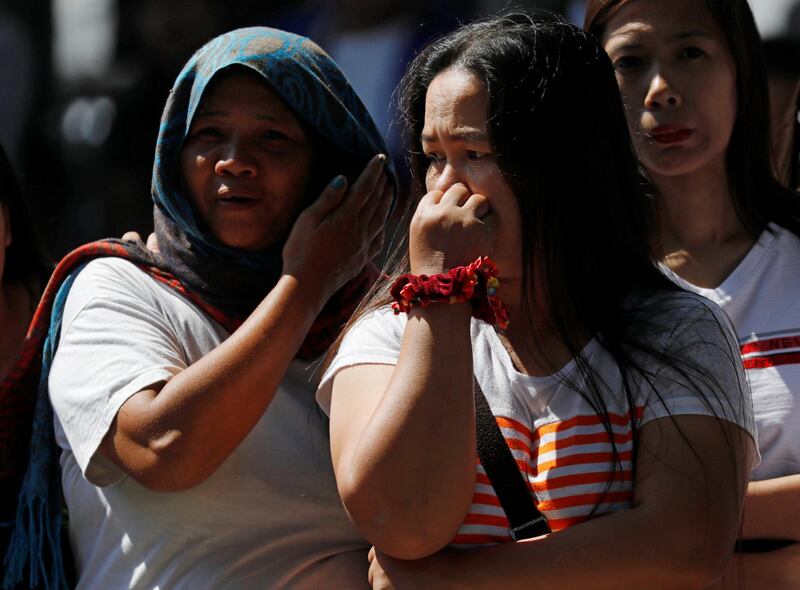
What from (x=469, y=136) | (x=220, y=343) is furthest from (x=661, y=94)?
(x=220, y=343)

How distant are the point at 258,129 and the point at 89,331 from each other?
62 centimetres

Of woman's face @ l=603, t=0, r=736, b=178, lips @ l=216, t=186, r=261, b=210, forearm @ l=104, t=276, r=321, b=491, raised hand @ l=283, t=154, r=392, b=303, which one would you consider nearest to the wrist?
raised hand @ l=283, t=154, r=392, b=303

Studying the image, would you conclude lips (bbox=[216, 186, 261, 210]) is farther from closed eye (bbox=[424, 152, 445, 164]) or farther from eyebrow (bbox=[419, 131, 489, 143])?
eyebrow (bbox=[419, 131, 489, 143])

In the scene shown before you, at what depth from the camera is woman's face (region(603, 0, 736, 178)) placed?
269 centimetres

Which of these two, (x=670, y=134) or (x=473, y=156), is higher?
(x=473, y=156)

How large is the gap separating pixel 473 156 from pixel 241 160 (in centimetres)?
72

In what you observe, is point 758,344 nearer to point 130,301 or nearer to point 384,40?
point 130,301

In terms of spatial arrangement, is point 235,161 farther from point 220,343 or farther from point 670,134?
point 670,134

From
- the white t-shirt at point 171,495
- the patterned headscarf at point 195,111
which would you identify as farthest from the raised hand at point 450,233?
the patterned headscarf at point 195,111

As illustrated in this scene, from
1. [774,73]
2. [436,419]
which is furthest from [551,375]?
[774,73]

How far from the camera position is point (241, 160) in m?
2.59

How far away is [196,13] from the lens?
4.66m

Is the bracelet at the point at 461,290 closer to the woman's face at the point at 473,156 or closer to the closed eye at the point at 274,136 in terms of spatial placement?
the woman's face at the point at 473,156

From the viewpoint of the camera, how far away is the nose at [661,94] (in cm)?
269
